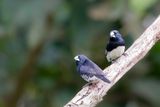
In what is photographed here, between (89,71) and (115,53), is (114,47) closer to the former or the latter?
(115,53)

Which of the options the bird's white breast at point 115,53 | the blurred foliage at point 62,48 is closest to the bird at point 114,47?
the bird's white breast at point 115,53

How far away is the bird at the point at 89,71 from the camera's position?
2191 millimetres

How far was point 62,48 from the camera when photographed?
14.4 ft

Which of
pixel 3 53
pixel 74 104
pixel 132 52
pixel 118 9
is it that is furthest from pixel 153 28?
pixel 3 53

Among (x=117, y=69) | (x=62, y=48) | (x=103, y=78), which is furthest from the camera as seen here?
(x=62, y=48)

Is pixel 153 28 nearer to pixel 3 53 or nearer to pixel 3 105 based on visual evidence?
pixel 3 105

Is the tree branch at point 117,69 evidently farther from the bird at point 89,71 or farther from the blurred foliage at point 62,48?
the blurred foliage at point 62,48

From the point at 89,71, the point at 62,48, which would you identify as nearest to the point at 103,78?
the point at 89,71

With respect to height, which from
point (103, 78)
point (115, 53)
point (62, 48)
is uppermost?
point (62, 48)

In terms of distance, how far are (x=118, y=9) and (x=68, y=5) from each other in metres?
0.41

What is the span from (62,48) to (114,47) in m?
2.07

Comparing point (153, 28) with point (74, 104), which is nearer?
point (74, 104)

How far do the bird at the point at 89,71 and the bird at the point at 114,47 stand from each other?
0.14 metres

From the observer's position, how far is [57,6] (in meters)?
4.04
